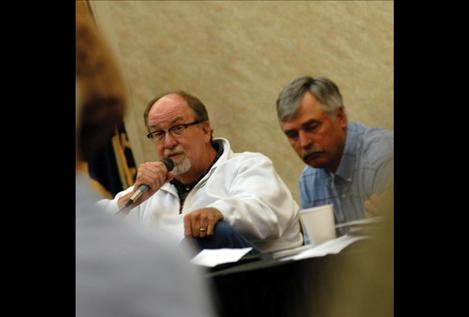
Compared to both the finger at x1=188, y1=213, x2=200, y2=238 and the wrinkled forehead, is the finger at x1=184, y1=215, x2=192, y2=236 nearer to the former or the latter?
the finger at x1=188, y1=213, x2=200, y2=238

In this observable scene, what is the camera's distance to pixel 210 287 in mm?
2799

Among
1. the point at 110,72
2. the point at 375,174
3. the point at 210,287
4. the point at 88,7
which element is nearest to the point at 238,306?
the point at 210,287

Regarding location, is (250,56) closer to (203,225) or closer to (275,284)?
(203,225)

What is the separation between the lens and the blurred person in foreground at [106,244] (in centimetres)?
278

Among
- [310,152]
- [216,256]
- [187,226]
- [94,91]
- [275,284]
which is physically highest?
[94,91]

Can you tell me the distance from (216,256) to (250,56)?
0.71 m

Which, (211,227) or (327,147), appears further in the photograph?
(327,147)

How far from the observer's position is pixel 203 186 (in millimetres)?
2893

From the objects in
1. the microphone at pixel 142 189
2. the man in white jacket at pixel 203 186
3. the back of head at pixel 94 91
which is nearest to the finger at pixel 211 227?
the man in white jacket at pixel 203 186

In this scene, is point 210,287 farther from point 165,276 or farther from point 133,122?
point 133,122

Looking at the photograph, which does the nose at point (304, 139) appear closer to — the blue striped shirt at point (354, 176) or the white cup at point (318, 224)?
the blue striped shirt at point (354, 176)

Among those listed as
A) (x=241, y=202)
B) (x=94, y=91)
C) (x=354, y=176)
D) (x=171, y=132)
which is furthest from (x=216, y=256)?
(x=94, y=91)

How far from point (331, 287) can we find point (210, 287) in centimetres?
43

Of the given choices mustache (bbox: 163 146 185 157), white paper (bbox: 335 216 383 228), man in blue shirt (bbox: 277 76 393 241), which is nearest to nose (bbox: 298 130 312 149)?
man in blue shirt (bbox: 277 76 393 241)
